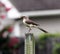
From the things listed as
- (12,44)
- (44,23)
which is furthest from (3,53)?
(44,23)

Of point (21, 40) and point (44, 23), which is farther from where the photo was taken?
point (44, 23)

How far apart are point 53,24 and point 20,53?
3300 mm

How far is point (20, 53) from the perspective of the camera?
1390 cm

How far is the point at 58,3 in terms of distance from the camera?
54.4 feet

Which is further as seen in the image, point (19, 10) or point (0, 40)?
point (19, 10)

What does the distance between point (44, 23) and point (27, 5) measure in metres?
1.07

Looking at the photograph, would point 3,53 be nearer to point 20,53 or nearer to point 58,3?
point 20,53

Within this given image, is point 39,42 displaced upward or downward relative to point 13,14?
downward

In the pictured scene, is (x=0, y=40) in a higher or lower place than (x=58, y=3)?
lower

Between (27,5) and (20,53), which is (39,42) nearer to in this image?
(20,53)

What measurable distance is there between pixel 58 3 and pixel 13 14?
203 centimetres

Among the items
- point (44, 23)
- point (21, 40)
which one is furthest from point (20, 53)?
point (44, 23)

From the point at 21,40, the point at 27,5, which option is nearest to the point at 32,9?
the point at 27,5

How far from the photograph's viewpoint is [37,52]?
13.6 metres
